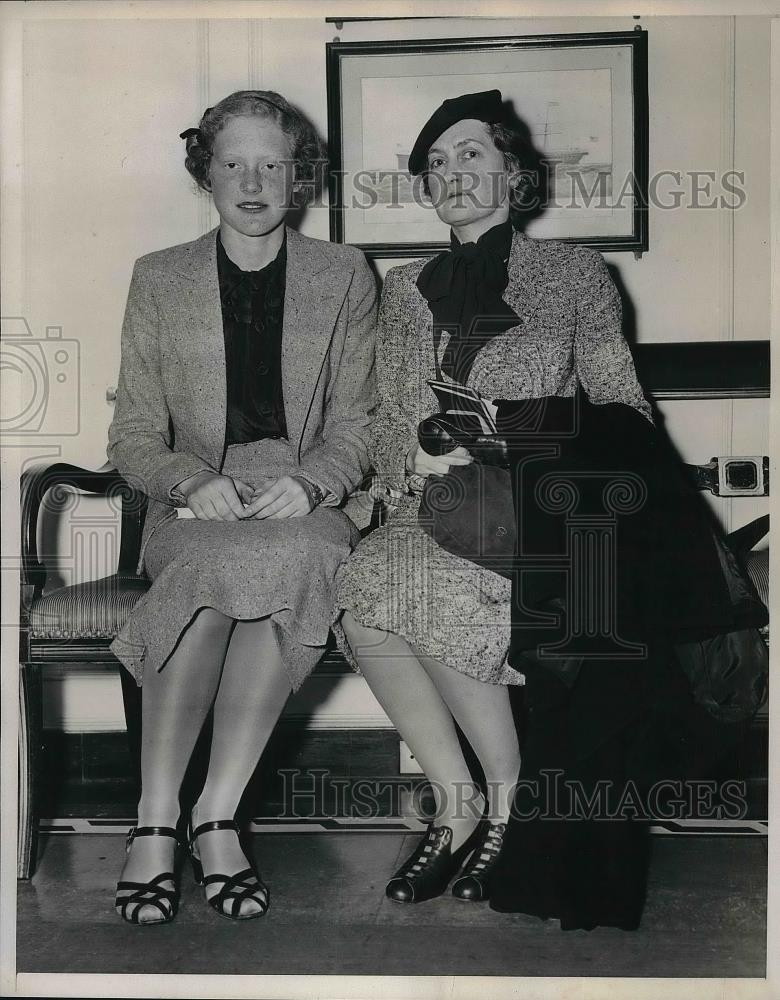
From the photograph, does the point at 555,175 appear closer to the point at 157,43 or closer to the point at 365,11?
the point at 365,11

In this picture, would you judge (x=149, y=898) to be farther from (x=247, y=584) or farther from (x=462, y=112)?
(x=462, y=112)

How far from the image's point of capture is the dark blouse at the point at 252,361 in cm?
282

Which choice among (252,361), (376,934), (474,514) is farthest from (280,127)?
(376,934)

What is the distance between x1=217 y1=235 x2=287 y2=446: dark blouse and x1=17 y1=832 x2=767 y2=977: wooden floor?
119 cm

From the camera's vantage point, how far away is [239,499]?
106 inches

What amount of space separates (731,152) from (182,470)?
166 cm

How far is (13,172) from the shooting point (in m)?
2.69

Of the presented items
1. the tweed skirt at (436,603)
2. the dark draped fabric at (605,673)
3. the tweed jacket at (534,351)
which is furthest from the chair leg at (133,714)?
the dark draped fabric at (605,673)

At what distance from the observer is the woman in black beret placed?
8.62 feet

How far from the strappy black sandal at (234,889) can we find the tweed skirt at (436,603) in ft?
1.98

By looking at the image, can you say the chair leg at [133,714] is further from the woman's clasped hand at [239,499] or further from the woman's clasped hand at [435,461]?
the woman's clasped hand at [435,461]

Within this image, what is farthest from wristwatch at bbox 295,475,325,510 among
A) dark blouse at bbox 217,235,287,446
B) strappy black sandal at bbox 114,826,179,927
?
strappy black sandal at bbox 114,826,179,927

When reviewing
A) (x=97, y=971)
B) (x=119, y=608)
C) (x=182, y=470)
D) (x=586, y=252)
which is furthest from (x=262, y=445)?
(x=97, y=971)

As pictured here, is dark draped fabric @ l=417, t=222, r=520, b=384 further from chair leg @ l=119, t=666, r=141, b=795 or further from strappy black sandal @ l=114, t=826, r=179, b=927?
strappy black sandal @ l=114, t=826, r=179, b=927
